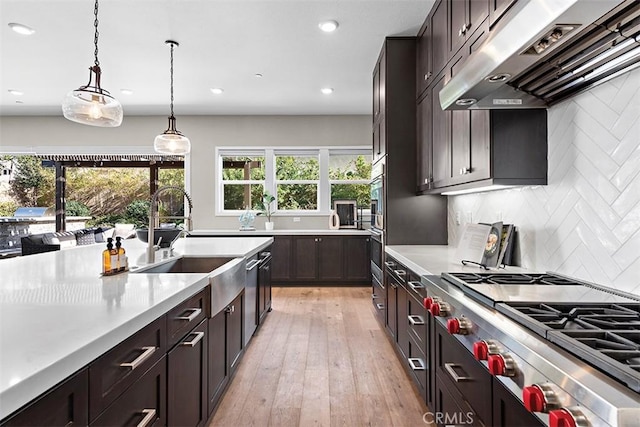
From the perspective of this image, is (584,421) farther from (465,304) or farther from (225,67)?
(225,67)

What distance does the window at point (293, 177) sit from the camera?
20.7 ft

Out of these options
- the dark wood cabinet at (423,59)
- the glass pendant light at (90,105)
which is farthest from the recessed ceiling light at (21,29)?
the dark wood cabinet at (423,59)

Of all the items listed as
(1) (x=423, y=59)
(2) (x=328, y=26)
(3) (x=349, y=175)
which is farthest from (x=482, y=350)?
(3) (x=349, y=175)

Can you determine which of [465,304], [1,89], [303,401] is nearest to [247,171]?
[1,89]

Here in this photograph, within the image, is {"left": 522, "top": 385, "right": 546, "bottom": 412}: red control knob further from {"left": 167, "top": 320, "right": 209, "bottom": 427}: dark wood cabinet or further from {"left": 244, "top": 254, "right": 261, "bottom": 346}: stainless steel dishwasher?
{"left": 244, "top": 254, "right": 261, "bottom": 346}: stainless steel dishwasher

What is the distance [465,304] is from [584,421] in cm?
63

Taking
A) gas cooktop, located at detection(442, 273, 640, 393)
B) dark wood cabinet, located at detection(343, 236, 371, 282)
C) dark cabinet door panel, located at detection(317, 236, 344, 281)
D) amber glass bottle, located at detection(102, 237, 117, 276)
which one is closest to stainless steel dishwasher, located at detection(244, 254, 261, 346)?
amber glass bottle, located at detection(102, 237, 117, 276)

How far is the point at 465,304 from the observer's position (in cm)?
131

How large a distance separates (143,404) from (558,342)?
122cm

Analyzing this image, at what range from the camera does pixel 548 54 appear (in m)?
1.24

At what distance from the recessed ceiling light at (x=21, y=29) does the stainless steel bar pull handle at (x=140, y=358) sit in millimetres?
3736

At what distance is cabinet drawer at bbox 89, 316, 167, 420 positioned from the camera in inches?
35.1

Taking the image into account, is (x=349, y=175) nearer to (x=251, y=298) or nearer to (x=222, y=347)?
(x=251, y=298)

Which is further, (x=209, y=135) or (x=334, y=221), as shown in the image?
(x=209, y=135)
